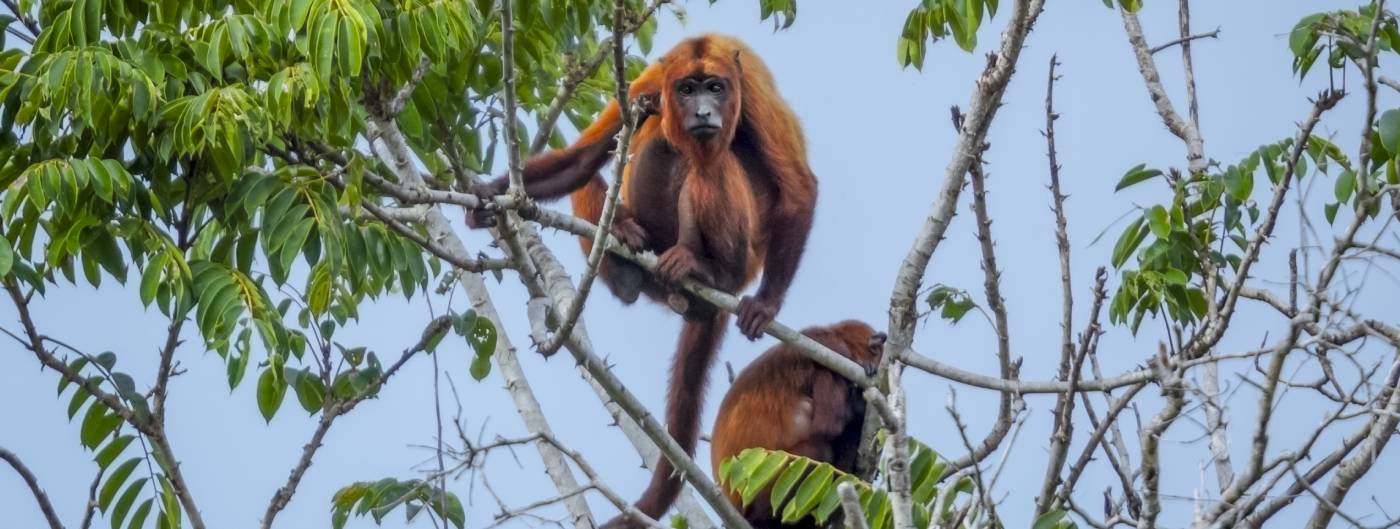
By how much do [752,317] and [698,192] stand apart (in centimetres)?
77

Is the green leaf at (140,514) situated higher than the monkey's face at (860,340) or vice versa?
the monkey's face at (860,340)

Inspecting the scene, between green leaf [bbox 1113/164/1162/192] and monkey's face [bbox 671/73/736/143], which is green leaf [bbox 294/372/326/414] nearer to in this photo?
monkey's face [bbox 671/73/736/143]

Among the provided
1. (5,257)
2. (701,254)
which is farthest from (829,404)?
(5,257)

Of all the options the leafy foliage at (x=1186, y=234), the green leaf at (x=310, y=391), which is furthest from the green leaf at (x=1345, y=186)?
the green leaf at (x=310, y=391)

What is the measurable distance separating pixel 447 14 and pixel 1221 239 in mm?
3312

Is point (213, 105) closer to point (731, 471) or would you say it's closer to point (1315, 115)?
point (731, 471)

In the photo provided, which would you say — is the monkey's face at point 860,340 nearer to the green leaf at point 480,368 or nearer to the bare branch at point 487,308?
the bare branch at point 487,308

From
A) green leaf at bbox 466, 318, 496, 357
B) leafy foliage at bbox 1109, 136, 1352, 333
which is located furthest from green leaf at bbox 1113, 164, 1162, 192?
green leaf at bbox 466, 318, 496, 357

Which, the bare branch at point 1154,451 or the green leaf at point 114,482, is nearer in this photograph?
the bare branch at point 1154,451

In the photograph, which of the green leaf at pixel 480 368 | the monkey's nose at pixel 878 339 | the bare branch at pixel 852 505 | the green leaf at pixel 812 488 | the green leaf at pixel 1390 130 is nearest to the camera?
the bare branch at pixel 852 505

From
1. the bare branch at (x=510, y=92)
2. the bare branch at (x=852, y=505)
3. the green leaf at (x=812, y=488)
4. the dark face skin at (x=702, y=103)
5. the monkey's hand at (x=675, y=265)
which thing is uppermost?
the dark face skin at (x=702, y=103)

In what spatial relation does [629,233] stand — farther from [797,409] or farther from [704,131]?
[797,409]

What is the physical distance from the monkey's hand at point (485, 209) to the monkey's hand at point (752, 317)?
1.22m

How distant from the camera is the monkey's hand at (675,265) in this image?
7863 mm
